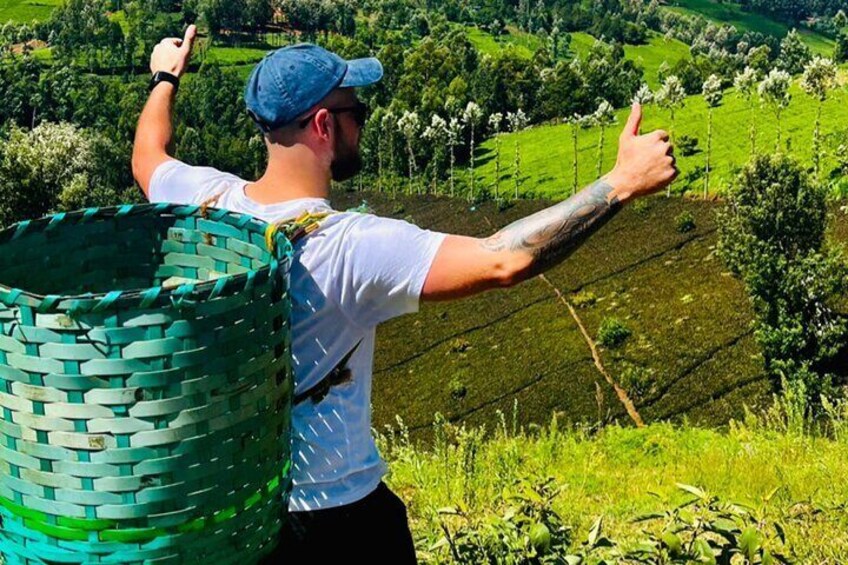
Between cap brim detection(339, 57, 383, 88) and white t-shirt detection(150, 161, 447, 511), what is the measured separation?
352 millimetres

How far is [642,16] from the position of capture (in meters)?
136

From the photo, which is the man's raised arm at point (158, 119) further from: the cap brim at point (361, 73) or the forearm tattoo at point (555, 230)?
the forearm tattoo at point (555, 230)

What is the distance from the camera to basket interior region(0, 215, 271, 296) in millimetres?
2676

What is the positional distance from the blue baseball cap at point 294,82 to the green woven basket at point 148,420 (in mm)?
462

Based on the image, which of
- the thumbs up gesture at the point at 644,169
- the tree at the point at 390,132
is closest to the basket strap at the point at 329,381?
the thumbs up gesture at the point at 644,169

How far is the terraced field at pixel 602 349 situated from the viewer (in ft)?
125

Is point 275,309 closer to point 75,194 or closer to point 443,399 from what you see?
point 443,399

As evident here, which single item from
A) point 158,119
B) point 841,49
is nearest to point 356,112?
point 158,119

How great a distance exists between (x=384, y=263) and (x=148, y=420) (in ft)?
2.42

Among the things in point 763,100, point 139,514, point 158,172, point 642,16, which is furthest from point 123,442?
point 642,16

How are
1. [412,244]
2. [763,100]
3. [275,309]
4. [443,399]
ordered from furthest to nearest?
1. [763,100]
2. [443,399]
3. [412,244]
4. [275,309]

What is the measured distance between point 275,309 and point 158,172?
52.8 inches

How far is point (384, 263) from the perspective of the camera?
2.56 metres

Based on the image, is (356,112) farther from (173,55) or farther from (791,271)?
(791,271)
